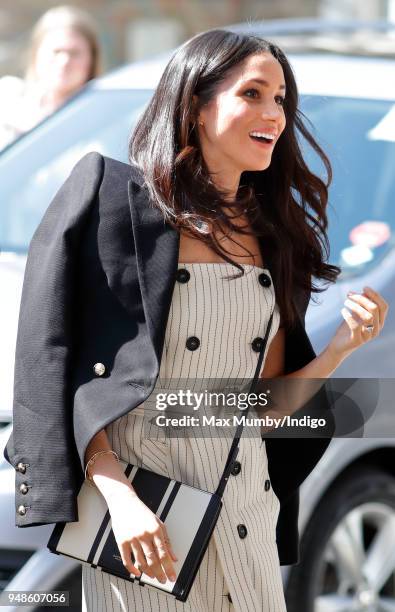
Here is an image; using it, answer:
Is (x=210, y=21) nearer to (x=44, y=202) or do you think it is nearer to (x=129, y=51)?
(x=129, y=51)

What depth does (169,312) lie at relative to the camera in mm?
2385

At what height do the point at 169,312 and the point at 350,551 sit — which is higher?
the point at 169,312

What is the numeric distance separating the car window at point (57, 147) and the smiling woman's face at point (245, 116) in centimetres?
161

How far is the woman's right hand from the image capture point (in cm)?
222

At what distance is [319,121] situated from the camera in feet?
13.9

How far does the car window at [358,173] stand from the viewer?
3893 millimetres

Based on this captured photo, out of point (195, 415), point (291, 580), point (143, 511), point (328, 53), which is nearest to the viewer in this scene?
point (143, 511)

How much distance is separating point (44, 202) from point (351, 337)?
1.84 meters

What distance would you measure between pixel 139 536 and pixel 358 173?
219 cm

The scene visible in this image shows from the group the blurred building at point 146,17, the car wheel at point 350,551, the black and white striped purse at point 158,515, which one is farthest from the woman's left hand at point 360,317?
the blurred building at point 146,17

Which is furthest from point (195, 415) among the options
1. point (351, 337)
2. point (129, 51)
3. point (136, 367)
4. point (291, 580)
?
point (129, 51)

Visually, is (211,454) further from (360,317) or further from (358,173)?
(358,173)

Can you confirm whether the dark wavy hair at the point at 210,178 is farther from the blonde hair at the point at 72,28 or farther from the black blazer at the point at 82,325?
the blonde hair at the point at 72,28

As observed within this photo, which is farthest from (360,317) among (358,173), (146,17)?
(146,17)
